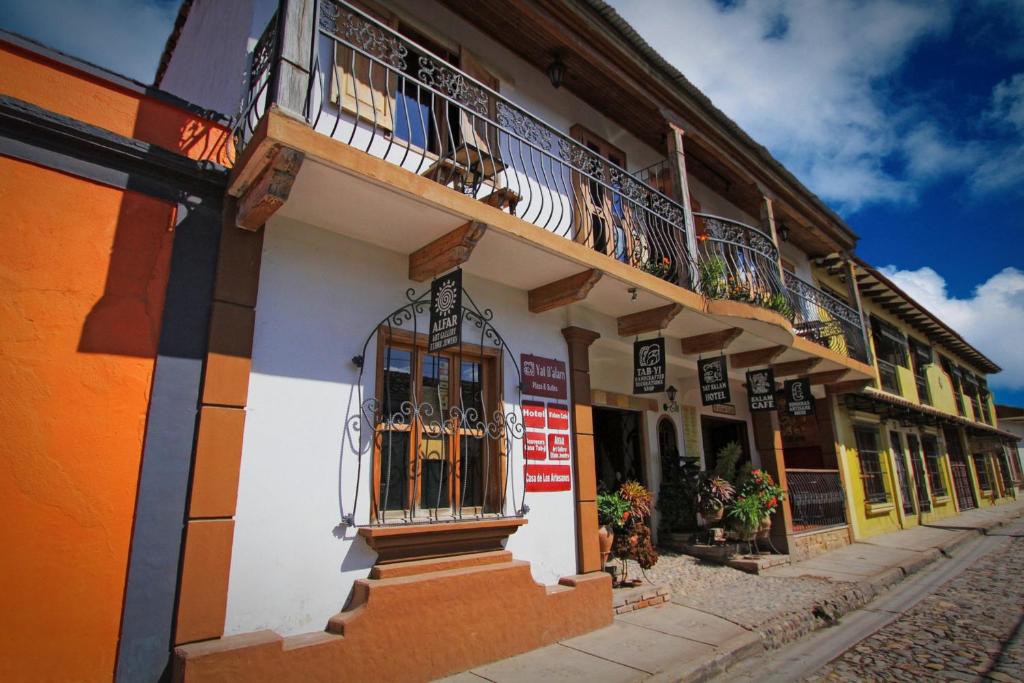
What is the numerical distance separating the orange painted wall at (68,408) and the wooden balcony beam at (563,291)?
360 cm

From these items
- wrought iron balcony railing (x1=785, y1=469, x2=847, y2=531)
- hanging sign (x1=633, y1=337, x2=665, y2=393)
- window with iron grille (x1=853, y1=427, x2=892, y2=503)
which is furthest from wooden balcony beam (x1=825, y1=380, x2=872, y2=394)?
hanging sign (x1=633, y1=337, x2=665, y2=393)

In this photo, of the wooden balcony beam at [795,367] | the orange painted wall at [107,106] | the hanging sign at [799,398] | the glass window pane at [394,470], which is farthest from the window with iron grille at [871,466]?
the orange painted wall at [107,106]

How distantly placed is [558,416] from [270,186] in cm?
377

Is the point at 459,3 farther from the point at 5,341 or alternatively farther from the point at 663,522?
the point at 663,522

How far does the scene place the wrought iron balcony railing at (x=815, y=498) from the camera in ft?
35.2

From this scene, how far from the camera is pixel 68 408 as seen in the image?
3.46 metres

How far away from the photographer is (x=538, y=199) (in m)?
6.88

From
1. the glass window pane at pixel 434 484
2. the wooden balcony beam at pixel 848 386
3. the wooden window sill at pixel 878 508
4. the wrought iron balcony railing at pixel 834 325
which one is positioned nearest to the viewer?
the glass window pane at pixel 434 484

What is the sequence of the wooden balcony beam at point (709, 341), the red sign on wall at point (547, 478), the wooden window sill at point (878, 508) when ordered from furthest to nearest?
the wooden window sill at point (878, 508) → the wooden balcony beam at point (709, 341) → the red sign on wall at point (547, 478)

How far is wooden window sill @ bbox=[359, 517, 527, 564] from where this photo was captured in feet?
14.6

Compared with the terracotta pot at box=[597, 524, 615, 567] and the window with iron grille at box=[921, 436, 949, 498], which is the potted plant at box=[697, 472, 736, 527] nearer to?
the terracotta pot at box=[597, 524, 615, 567]

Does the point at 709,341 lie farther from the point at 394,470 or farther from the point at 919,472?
the point at 919,472

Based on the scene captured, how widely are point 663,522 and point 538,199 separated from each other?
18.3 ft

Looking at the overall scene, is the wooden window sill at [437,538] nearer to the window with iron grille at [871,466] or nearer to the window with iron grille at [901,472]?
the window with iron grille at [871,466]
